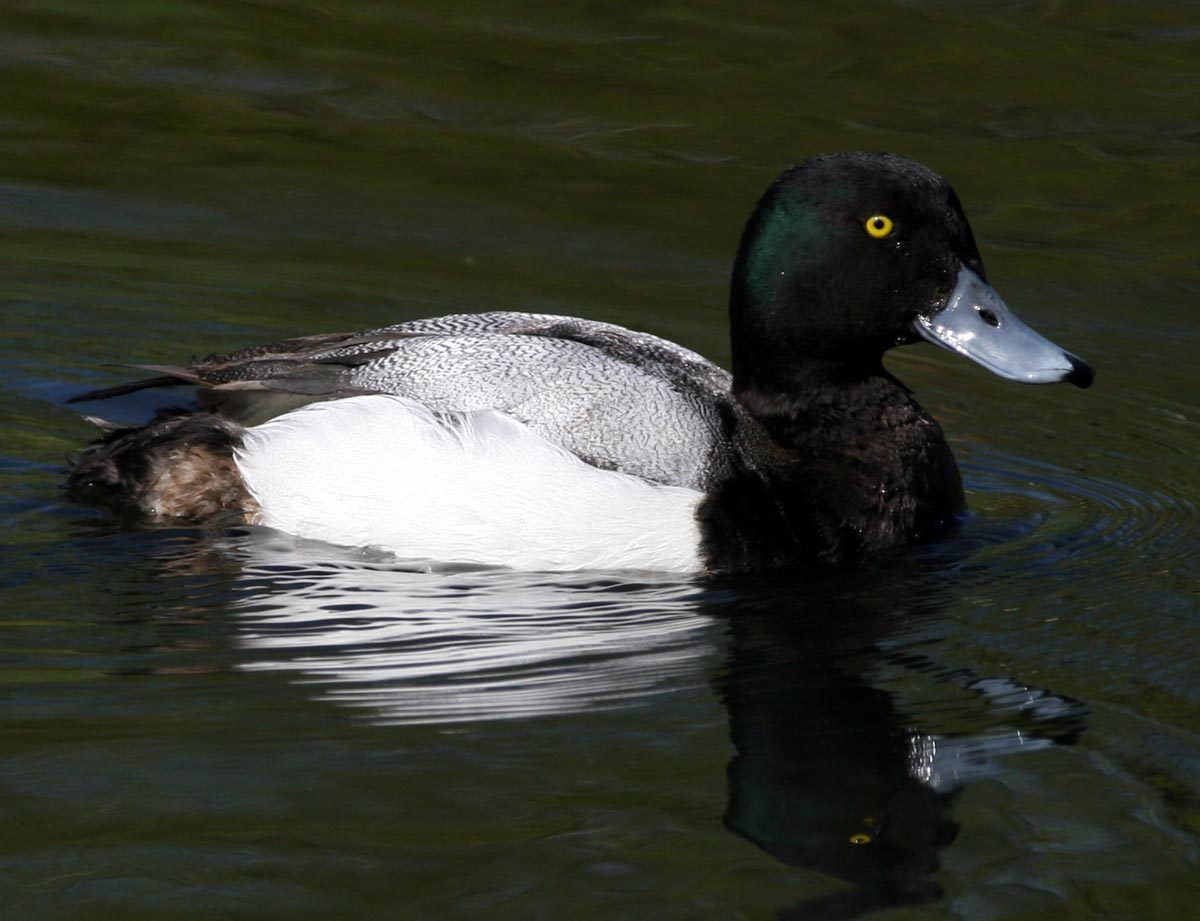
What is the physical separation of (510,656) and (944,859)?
4.68ft

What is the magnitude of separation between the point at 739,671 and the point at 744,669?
0.07 feet

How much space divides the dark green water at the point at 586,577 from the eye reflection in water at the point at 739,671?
0.01 meters

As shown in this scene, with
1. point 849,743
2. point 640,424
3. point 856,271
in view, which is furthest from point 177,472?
point 849,743

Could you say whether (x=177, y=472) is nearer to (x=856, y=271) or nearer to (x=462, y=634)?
(x=462, y=634)

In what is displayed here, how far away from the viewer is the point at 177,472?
6.05 metres

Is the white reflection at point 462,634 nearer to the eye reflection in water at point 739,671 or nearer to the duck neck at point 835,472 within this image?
the eye reflection in water at point 739,671

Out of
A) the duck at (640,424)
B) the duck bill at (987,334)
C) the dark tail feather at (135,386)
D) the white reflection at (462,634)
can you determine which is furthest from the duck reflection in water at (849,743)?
the dark tail feather at (135,386)

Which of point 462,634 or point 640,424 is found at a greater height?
point 640,424

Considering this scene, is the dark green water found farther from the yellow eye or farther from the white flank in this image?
the yellow eye

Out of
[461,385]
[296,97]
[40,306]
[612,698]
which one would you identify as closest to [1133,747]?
[612,698]

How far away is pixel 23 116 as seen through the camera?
31.1 ft

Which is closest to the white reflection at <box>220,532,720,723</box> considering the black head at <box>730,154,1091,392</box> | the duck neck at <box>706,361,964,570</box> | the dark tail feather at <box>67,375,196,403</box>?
the duck neck at <box>706,361,964,570</box>

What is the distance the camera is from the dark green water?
13.2ft

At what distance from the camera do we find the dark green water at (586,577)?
402 cm
